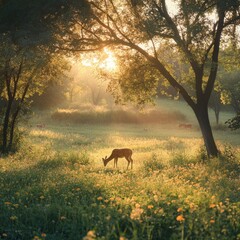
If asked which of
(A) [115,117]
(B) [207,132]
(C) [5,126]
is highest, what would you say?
(A) [115,117]

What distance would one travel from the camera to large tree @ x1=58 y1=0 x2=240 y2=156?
18969 millimetres

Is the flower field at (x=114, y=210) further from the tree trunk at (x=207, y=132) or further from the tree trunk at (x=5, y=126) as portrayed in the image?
the tree trunk at (x=5, y=126)

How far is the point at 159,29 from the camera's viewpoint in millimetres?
18703

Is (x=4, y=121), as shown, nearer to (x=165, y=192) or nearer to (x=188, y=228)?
(x=165, y=192)

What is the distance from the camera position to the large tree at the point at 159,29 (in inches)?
747

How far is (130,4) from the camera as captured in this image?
2056 centimetres

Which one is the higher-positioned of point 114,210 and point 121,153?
point 121,153

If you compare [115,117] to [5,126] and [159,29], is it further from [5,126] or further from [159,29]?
[159,29]

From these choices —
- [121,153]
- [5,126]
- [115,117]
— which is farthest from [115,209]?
[115,117]

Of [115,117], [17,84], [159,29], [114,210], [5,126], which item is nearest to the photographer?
[114,210]

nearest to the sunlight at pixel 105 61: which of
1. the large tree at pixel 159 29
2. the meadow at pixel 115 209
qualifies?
the large tree at pixel 159 29

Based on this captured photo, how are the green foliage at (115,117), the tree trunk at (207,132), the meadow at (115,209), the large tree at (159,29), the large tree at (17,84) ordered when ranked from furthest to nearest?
the green foliage at (115,117)
the large tree at (17,84)
the tree trunk at (207,132)
the large tree at (159,29)
the meadow at (115,209)

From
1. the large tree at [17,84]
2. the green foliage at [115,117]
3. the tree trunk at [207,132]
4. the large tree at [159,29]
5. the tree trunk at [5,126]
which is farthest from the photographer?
the green foliage at [115,117]

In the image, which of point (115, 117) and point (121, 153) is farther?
point (115, 117)
